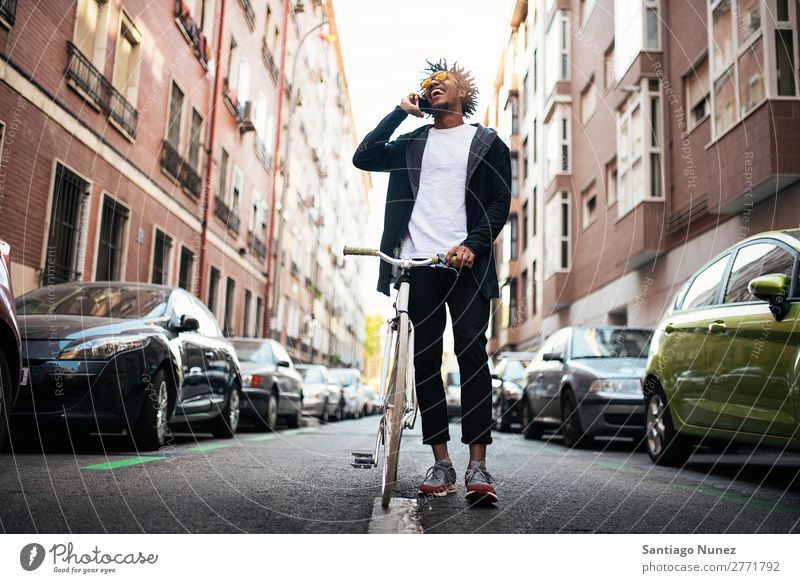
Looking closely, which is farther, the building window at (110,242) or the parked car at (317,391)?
the parked car at (317,391)

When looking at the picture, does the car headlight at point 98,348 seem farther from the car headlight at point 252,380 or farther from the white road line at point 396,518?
the car headlight at point 252,380

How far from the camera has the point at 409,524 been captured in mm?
2982

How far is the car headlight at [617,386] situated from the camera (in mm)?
8641

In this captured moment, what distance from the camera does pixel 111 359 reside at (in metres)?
6.07

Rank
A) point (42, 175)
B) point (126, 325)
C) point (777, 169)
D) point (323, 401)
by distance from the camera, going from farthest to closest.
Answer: point (323, 401)
point (42, 175)
point (126, 325)
point (777, 169)

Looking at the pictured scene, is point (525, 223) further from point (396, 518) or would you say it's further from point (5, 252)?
point (396, 518)

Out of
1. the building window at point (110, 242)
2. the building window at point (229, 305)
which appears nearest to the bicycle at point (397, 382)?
the building window at point (110, 242)

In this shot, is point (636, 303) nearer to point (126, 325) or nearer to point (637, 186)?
point (637, 186)

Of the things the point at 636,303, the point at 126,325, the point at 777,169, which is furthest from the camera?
the point at 636,303

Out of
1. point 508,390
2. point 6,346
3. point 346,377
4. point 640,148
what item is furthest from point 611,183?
point 6,346

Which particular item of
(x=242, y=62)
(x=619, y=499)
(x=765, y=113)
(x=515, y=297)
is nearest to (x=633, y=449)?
(x=765, y=113)

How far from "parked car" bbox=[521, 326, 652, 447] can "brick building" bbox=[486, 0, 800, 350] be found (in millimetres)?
1368

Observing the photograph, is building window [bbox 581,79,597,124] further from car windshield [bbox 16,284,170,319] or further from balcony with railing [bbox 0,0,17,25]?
balcony with railing [bbox 0,0,17,25]
